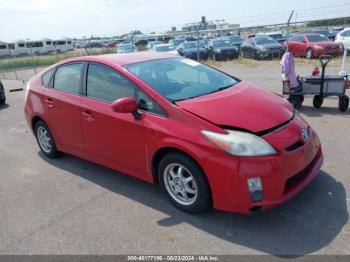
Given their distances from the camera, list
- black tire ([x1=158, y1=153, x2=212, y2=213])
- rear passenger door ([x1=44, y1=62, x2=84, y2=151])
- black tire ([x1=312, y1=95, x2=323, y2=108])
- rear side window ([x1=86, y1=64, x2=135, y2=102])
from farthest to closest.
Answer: black tire ([x1=312, y1=95, x2=323, y2=108]) → rear passenger door ([x1=44, y1=62, x2=84, y2=151]) → rear side window ([x1=86, y1=64, x2=135, y2=102]) → black tire ([x1=158, y1=153, x2=212, y2=213])

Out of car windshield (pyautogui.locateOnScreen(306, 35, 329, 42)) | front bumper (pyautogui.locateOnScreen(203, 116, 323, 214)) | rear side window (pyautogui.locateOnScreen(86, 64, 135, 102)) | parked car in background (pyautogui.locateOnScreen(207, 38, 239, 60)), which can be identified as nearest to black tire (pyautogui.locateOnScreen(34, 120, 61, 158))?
rear side window (pyautogui.locateOnScreen(86, 64, 135, 102))

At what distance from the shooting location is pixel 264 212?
3516mm

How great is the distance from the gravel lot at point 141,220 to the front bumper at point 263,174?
0.31 meters

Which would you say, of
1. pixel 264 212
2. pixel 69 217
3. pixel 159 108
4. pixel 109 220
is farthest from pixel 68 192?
pixel 264 212

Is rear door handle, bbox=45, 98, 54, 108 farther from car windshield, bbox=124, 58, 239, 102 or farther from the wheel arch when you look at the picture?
the wheel arch

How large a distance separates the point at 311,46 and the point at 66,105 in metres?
16.9

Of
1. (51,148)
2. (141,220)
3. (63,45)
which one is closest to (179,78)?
(141,220)

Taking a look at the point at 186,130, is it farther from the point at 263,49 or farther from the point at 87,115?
the point at 263,49

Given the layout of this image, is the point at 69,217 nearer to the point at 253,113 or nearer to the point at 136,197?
the point at 136,197

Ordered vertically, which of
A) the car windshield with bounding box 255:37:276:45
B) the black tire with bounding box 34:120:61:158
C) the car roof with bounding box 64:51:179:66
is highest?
the car roof with bounding box 64:51:179:66

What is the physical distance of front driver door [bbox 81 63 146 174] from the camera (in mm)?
3797

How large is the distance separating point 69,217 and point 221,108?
6.44 feet

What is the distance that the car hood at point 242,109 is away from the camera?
3.30 metres

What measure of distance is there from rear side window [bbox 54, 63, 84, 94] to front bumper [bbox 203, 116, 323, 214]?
2308 mm
